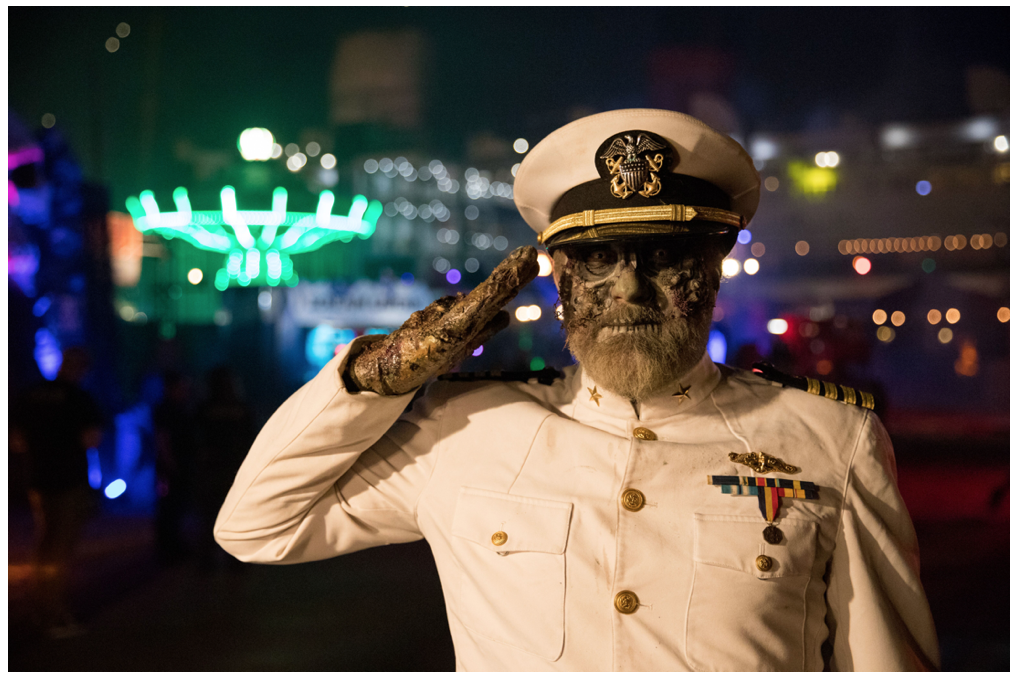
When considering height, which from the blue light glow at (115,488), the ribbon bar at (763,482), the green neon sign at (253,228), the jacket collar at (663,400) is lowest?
the blue light glow at (115,488)

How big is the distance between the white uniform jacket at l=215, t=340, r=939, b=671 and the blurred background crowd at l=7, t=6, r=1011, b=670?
2.96 m

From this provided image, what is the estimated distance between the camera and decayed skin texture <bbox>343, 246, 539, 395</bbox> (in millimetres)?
1292

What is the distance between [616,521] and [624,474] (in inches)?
3.9

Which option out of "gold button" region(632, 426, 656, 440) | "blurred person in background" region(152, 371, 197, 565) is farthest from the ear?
"blurred person in background" region(152, 371, 197, 565)

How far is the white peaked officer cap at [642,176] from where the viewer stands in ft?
4.45

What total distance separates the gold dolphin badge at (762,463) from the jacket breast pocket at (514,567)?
0.37m

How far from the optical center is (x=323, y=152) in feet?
24.3

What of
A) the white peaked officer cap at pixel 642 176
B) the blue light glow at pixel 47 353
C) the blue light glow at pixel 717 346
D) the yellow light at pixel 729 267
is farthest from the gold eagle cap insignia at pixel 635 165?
the blue light glow at pixel 47 353

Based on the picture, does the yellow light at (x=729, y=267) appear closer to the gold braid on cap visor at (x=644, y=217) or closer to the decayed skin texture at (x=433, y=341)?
the gold braid on cap visor at (x=644, y=217)

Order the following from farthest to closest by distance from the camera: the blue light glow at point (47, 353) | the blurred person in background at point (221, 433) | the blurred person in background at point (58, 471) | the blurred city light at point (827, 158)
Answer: the blurred city light at point (827, 158), the blue light glow at point (47, 353), the blurred person in background at point (221, 433), the blurred person in background at point (58, 471)

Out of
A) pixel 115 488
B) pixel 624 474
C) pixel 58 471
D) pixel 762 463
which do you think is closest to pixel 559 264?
pixel 624 474

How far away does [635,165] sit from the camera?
138 centimetres

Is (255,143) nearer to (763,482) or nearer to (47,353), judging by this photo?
(47,353)

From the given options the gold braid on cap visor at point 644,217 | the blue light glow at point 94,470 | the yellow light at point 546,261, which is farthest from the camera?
the blue light glow at point 94,470
